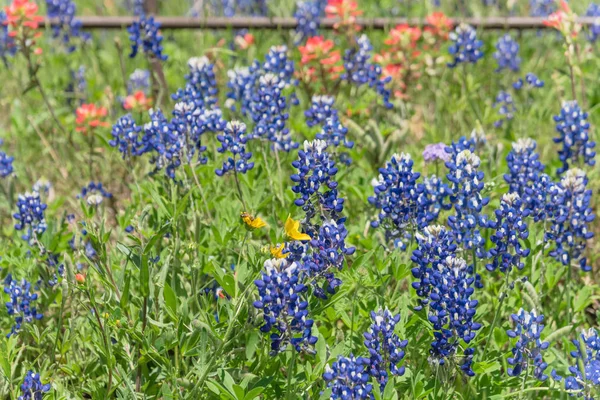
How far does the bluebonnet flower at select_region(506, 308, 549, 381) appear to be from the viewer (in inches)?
100

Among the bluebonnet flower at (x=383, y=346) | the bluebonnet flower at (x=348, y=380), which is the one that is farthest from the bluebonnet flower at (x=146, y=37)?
the bluebonnet flower at (x=348, y=380)

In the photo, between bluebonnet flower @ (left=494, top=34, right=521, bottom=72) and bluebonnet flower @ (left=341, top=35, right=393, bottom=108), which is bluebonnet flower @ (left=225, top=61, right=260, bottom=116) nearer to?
bluebonnet flower @ (left=341, top=35, right=393, bottom=108)

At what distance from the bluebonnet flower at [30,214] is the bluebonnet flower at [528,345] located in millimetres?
2082

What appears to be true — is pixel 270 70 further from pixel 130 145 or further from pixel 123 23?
pixel 123 23

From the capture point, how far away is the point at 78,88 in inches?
229

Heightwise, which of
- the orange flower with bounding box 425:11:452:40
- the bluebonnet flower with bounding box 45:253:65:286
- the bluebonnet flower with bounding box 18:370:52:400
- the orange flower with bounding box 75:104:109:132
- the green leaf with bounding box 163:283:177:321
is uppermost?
the orange flower with bounding box 425:11:452:40

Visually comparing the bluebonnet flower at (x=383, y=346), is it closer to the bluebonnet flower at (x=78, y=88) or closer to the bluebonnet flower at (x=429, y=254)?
the bluebonnet flower at (x=429, y=254)

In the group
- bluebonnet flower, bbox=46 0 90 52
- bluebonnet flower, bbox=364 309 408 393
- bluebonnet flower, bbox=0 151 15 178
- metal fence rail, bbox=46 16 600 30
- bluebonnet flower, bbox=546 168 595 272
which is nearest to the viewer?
bluebonnet flower, bbox=364 309 408 393

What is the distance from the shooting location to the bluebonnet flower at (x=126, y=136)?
12.0 ft

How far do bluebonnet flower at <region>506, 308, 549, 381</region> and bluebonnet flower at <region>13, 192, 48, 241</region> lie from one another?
208cm

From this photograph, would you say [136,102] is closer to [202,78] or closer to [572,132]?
[202,78]

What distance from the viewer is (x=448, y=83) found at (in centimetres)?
587

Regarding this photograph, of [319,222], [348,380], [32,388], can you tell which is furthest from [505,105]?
[32,388]

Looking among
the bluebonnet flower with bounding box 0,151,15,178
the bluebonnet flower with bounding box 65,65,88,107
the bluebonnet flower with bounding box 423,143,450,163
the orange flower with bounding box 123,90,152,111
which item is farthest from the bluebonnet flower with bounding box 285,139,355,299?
the bluebonnet flower with bounding box 65,65,88,107
